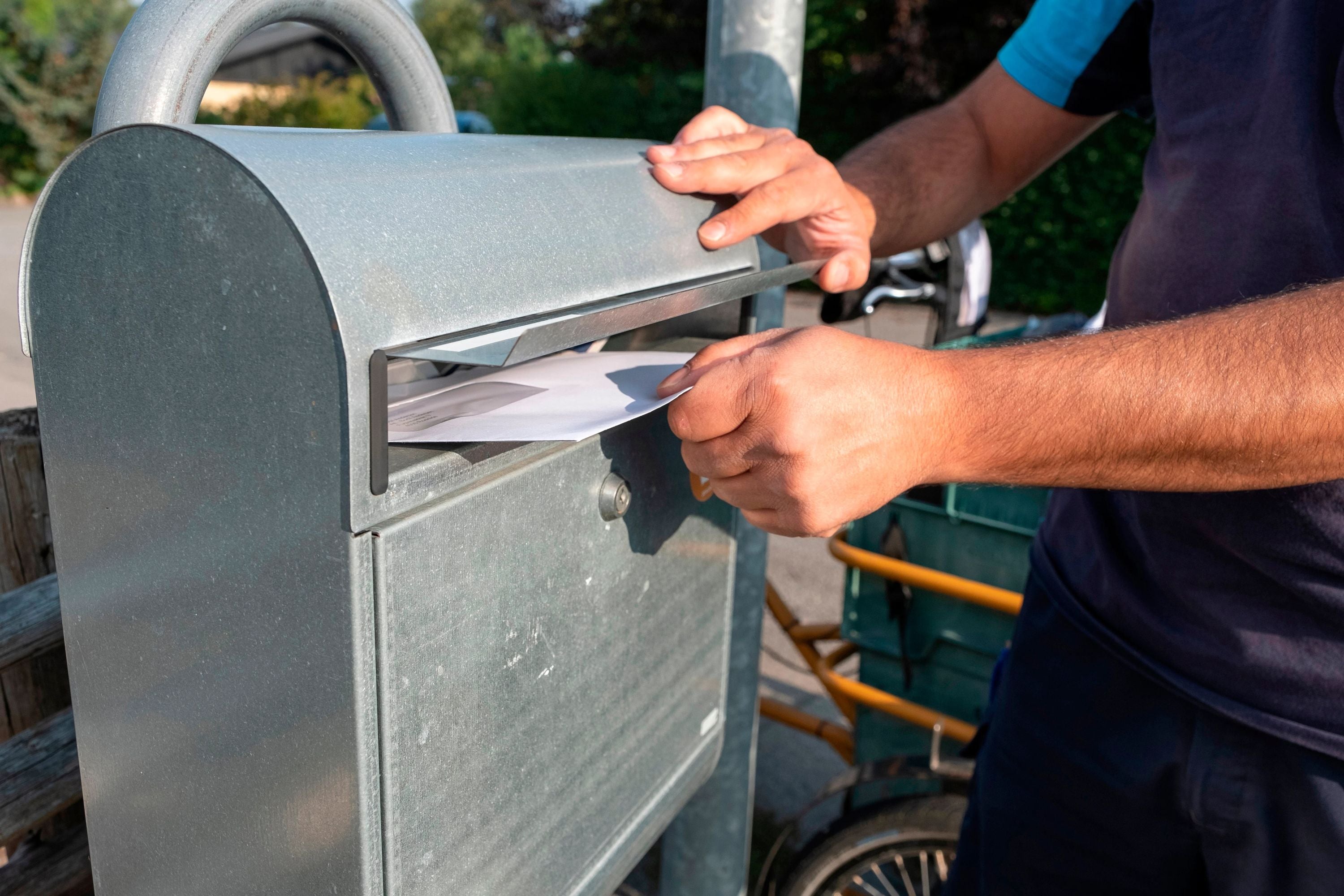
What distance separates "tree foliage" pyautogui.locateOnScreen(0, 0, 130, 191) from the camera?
70.4ft

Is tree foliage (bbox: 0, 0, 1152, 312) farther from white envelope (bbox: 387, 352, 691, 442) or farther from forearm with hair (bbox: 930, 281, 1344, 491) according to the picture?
forearm with hair (bbox: 930, 281, 1344, 491)

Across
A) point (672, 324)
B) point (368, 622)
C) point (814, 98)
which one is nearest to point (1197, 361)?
point (672, 324)

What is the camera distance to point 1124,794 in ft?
4.29

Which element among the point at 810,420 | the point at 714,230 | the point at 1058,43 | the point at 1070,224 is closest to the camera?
the point at 810,420

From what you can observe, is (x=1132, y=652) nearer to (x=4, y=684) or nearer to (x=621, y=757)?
(x=621, y=757)

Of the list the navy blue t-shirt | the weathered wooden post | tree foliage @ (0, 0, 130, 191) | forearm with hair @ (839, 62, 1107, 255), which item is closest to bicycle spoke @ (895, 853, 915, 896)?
the navy blue t-shirt

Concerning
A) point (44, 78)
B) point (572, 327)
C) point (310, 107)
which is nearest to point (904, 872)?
point (572, 327)

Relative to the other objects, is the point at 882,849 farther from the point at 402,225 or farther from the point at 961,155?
the point at 402,225

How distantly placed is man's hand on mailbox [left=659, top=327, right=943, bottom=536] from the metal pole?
2.47 feet

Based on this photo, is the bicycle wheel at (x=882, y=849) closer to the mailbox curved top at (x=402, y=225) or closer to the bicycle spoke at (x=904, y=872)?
the bicycle spoke at (x=904, y=872)

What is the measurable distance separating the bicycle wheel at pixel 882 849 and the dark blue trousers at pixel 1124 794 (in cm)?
44

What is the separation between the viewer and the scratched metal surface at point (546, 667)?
2.61ft

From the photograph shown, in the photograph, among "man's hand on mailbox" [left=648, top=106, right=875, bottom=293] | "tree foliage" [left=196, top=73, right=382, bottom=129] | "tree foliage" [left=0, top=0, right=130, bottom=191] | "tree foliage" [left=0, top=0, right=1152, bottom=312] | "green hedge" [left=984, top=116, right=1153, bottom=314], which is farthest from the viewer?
"tree foliage" [left=196, top=73, right=382, bottom=129]

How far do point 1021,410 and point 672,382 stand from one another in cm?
32
